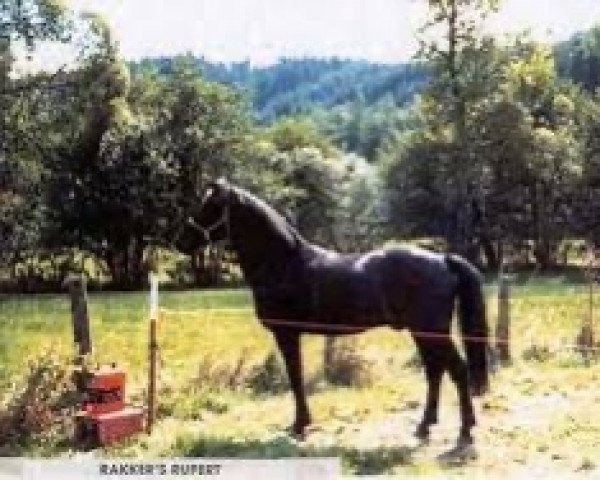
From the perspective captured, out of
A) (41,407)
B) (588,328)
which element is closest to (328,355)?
(41,407)

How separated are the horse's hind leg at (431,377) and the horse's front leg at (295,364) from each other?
0.54 m

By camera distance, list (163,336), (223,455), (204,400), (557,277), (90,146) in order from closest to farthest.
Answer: (223,455) < (90,146) < (204,400) < (163,336) < (557,277)

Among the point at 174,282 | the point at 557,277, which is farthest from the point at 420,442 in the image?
the point at 557,277

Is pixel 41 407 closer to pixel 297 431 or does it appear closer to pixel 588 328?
pixel 297 431

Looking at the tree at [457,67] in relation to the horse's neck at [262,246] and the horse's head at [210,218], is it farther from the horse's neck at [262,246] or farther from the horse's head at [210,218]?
the horse's head at [210,218]

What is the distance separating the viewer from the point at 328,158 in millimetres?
8391

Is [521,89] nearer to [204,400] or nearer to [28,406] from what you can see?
[204,400]

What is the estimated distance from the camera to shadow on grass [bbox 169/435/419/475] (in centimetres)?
429

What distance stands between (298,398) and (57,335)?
1424 millimetres

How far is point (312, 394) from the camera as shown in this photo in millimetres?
5336

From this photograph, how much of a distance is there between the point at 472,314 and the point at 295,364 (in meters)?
0.85

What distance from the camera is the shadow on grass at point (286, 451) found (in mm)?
4289

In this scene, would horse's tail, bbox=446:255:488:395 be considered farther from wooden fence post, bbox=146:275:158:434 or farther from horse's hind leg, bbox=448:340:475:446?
wooden fence post, bbox=146:275:158:434

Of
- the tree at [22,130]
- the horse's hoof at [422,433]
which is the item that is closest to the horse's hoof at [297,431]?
the horse's hoof at [422,433]
